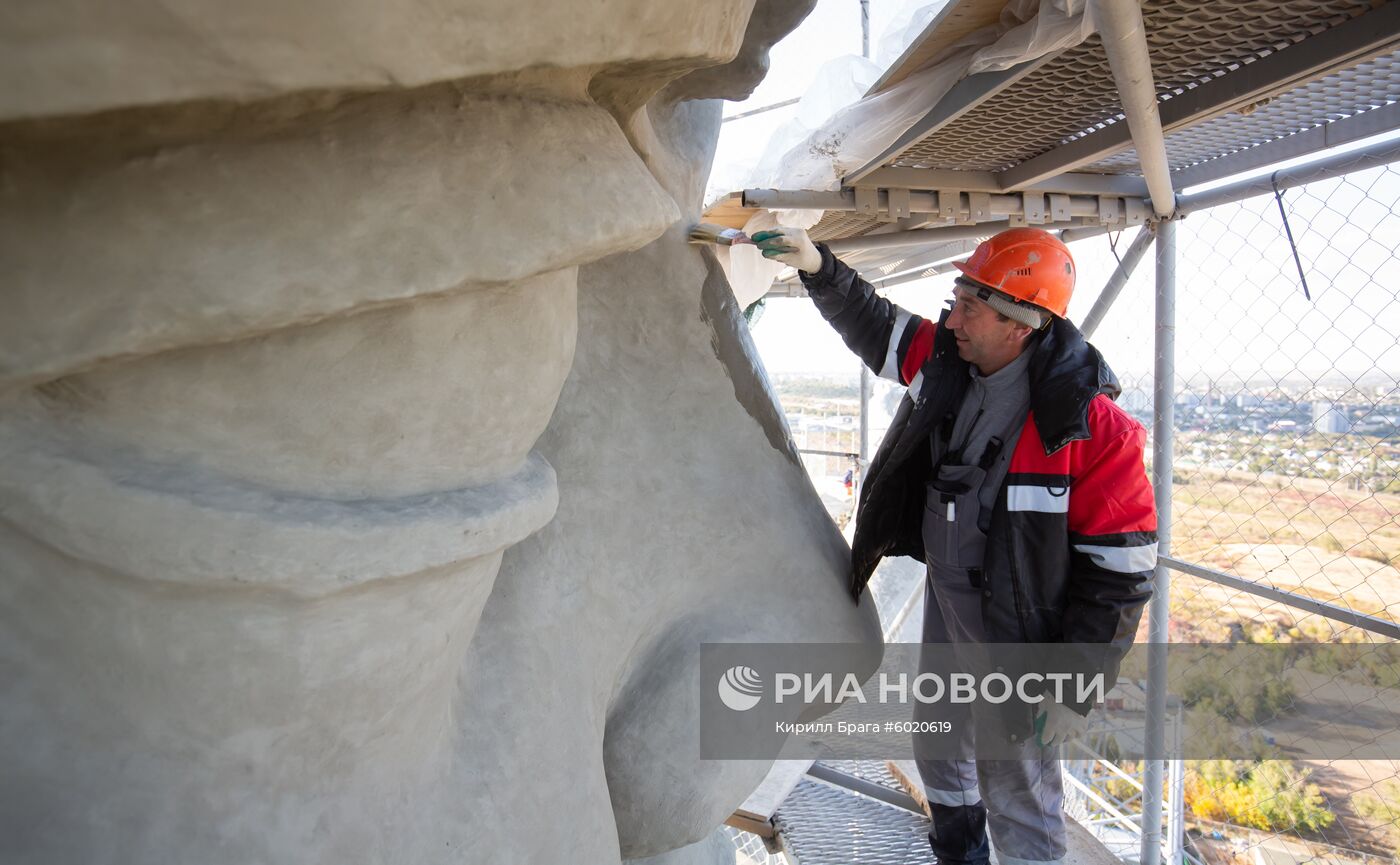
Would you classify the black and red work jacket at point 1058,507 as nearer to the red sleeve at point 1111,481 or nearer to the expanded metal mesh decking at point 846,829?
the red sleeve at point 1111,481

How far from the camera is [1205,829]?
5.18 metres

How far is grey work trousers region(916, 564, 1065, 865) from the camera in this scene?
2225 millimetres

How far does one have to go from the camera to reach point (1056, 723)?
6.95 ft

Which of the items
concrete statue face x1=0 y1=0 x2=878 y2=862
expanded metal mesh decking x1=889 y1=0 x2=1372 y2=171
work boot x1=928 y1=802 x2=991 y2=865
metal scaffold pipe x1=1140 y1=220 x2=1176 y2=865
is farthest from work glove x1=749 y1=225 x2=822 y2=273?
work boot x1=928 y1=802 x2=991 y2=865

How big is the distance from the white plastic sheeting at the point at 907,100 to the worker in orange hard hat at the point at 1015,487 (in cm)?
42

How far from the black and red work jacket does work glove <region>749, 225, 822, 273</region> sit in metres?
0.40

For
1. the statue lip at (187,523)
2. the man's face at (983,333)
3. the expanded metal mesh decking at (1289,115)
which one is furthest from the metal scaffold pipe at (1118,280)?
the statue lip at (187,523)

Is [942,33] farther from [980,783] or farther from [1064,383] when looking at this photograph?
[980,783]

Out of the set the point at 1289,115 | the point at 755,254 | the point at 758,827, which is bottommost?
the point at 758,827

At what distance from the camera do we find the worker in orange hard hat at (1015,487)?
1987 mm

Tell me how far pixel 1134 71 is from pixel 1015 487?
0.89 m

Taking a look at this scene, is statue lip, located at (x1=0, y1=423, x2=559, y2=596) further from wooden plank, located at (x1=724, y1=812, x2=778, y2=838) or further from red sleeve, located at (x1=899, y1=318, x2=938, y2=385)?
wooden plank, located at (x1=724, y1=812, x2=778, y2=838)

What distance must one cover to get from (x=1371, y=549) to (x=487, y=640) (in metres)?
3.77

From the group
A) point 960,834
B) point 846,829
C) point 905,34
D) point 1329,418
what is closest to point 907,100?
point 905,34
